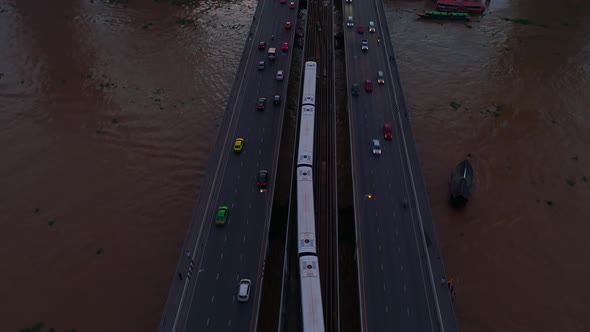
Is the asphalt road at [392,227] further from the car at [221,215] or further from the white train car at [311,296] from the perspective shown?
the car at [221,215]

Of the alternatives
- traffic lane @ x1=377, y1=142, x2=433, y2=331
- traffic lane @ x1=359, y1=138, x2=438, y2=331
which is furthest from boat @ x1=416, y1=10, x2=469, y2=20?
traffic lane @ x1=359, y1=138, x2=438, y2=331

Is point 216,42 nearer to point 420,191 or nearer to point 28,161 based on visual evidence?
point 28,161

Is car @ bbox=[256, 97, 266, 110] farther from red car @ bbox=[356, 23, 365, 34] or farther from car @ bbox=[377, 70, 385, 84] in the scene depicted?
red car @ bbox=[356, 23, 365, 34]

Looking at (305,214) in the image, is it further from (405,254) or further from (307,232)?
(405,254)

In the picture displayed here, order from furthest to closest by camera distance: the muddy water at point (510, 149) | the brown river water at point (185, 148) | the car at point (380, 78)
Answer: the car at point (380, 78) → the brown river water at point (185, 148) → the muddy water at point (510, 149)

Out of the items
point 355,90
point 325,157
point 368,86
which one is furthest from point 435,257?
point 368,86

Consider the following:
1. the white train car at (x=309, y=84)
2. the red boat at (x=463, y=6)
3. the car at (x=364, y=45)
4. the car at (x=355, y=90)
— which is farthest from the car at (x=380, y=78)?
the red boat at (x=463, y=6)
